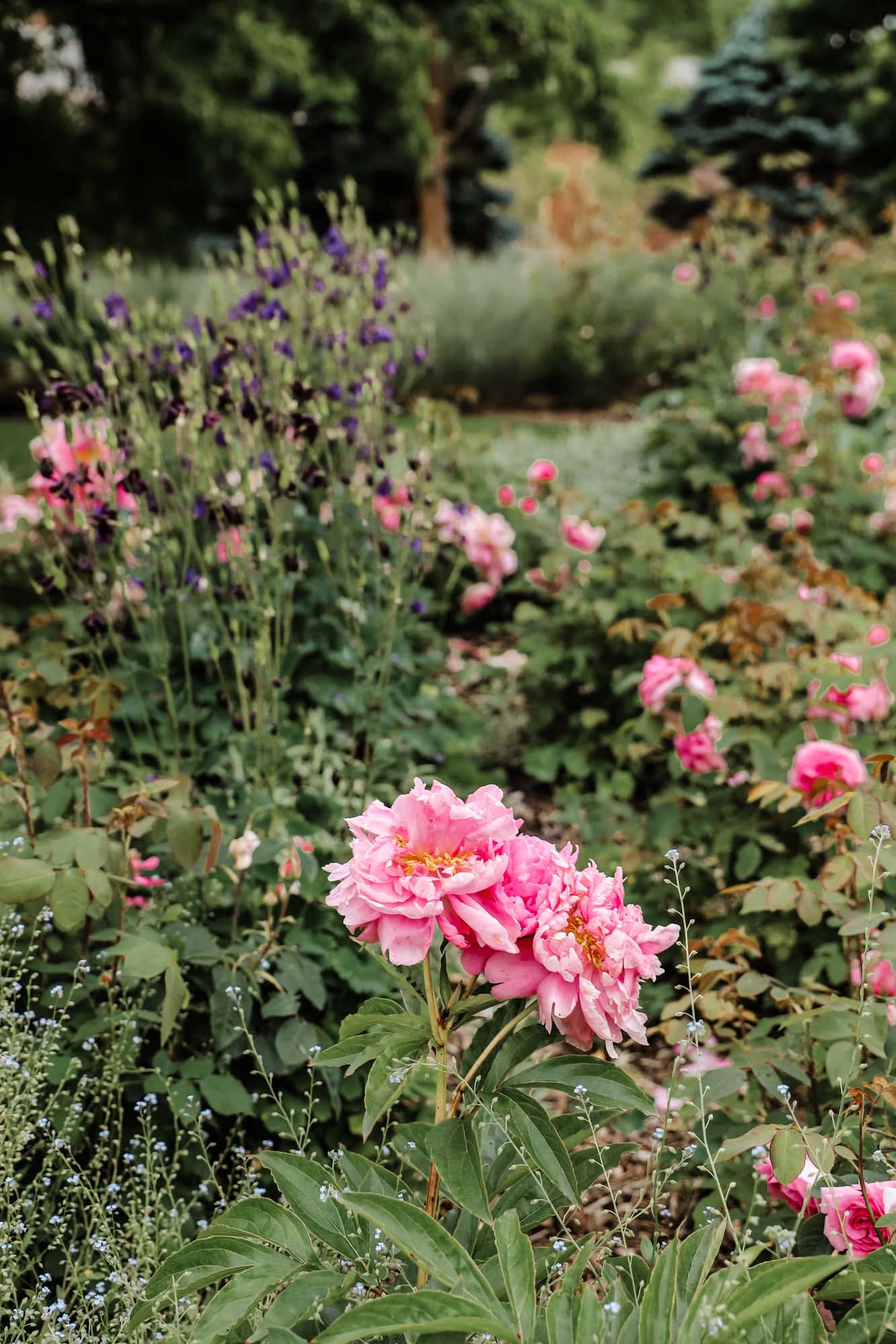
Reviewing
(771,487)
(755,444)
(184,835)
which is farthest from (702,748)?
(755,444)

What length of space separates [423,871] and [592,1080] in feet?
0.95

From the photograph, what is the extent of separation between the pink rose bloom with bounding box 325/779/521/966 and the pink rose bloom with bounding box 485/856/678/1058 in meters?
0.03

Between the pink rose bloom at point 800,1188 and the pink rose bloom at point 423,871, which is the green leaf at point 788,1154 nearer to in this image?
the pink rose bloom at point 800,1188

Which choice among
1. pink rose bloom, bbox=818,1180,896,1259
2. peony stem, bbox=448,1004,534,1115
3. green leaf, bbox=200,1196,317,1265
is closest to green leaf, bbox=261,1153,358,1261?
green leaf, bbox=200,1196,317,1265

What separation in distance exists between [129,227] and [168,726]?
360 inches

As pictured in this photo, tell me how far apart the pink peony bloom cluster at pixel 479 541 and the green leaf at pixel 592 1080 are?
8.86 feet

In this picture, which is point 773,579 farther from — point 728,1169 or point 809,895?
point 728,1169

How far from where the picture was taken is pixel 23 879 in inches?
62.3

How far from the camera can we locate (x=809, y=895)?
1.70 m

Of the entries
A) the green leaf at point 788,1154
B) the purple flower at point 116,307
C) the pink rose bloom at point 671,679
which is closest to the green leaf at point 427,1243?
the green leaf at point 788,1154

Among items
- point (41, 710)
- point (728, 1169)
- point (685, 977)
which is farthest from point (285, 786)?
point (728, 1169)

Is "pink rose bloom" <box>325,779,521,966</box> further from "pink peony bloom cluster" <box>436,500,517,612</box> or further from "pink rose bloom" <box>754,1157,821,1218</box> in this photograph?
"pink peony bloom cluster" <box>436,500,517,612</box>

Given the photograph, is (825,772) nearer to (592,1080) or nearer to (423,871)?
(592,1080)

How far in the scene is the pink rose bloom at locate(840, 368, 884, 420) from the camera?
455 cm
